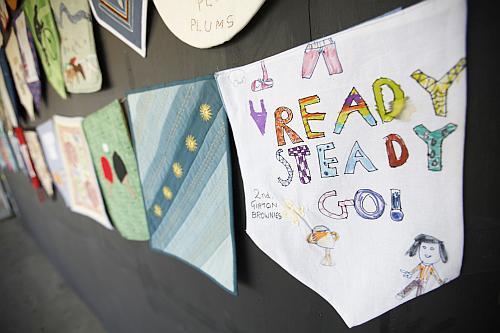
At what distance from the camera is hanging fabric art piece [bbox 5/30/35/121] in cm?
119

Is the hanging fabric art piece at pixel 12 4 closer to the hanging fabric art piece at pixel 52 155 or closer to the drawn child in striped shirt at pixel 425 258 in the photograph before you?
the hanging fabric art piece at pixel 52 155

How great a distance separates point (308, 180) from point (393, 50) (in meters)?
0.20

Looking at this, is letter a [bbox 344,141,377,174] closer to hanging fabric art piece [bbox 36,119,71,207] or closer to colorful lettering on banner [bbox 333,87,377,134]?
colorful lettering on banner [bbox 333,87,377,134]

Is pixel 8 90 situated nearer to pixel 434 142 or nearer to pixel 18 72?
pixel 18 72

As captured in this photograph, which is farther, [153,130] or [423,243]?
[153,130]

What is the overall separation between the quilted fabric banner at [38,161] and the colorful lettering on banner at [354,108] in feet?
5.38

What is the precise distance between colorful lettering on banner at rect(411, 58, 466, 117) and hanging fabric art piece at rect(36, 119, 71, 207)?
4.52ft

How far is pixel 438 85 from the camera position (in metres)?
0.29

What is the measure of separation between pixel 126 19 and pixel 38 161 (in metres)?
1.39

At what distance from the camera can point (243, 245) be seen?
0.59m

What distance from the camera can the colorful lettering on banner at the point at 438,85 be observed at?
28 cm

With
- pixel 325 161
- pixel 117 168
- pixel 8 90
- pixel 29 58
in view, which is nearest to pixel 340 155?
pixel 325 161

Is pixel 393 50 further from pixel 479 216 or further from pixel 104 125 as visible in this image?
pixel 104 125

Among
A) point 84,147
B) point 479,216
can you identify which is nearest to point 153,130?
point 84,147
